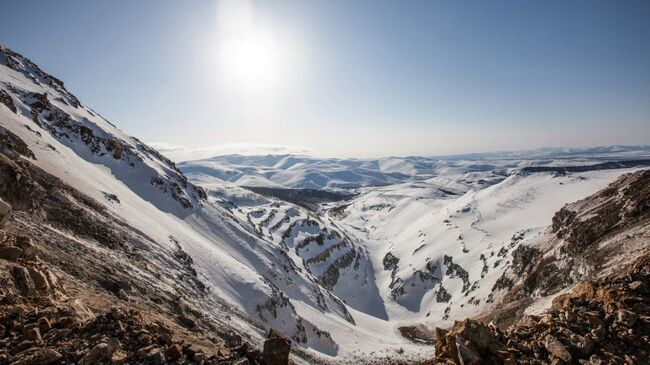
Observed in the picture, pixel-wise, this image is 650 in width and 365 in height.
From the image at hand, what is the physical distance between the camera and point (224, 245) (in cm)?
5828

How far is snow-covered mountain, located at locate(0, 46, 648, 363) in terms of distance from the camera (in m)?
25.3

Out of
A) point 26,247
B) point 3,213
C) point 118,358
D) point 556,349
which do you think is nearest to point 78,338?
point 118,358

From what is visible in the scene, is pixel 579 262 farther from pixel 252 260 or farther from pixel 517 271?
pixel 252 260

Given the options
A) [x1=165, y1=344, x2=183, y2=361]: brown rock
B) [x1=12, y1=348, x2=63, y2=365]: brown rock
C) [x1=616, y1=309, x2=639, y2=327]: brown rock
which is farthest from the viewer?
[x1=616, y1=309, x2=639, y2=327]: brown rock

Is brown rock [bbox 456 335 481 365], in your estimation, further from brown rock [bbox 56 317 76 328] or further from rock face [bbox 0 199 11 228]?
rock face [bbox 0 199 11 228]

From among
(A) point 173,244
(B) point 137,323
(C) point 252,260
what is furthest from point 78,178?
(B) point 137,323

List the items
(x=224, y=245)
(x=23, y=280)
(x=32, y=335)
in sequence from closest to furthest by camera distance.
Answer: (x=32, y=335)
(x=23, y=280)
(x=224, y=245)

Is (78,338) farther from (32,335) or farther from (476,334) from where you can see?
(476,334)

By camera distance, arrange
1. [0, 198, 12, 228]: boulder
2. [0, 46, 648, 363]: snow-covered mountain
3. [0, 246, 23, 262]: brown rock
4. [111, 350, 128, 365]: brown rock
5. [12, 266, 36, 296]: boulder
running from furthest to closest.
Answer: [0, 46, 648, 363]: snow-covered mountain < [0, 198, 12, 228]: boulder < [0, 246, 23, 262]: brown rock < [12, 266, 36, 296]: boulder < [111, 350, 128, 365]: brown rock

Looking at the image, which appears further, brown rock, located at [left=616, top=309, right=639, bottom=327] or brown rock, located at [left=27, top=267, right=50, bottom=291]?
brown rock, located at [left=27, top=267, right=50, bottom=291]

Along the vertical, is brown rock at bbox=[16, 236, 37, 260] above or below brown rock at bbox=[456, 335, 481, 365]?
above

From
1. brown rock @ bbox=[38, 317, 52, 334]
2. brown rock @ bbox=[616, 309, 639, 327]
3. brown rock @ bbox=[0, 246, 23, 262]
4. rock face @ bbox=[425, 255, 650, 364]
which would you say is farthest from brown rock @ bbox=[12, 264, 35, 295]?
brown rock @ bbox=[616, 309, 639, 327]

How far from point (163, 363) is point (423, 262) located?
93.9 meters

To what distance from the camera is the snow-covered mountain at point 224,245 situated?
2533cm
